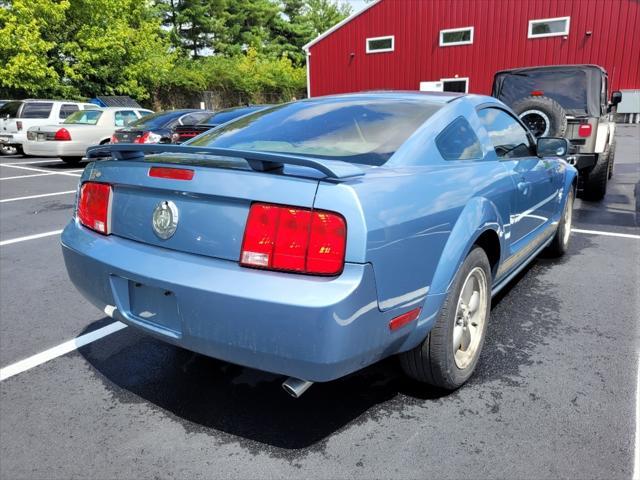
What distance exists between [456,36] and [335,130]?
2421cm

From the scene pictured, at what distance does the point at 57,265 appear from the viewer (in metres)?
4.75

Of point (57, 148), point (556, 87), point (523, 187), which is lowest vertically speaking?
point (57, 148)

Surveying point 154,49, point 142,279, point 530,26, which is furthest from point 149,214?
point 154,49

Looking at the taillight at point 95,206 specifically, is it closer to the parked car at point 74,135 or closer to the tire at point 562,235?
the tire at point 562,235

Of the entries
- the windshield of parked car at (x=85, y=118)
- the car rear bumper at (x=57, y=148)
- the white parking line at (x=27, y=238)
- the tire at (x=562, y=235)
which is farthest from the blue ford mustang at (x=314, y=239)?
the windshield of parked car at (x=85, y=118)

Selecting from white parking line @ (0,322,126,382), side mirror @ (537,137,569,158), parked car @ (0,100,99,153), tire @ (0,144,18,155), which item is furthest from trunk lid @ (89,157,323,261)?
tire @ (0,144,18,155)

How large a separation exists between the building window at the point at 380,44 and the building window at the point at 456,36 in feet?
8.34

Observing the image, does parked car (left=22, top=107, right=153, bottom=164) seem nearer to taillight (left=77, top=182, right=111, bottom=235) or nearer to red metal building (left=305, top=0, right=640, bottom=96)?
taillight (left=77, top=182, right=111, bottom=235)

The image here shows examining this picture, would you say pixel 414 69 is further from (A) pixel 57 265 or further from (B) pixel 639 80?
(A) pixel 57 265

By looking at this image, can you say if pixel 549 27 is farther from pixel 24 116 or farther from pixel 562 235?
pixel 562 235

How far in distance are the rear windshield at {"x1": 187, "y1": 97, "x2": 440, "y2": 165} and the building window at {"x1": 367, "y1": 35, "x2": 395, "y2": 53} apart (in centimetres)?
2439

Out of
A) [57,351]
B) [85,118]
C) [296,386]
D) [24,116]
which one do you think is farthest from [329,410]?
[24,116]

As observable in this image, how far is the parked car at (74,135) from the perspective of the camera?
1208cm

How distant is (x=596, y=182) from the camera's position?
7.25m
